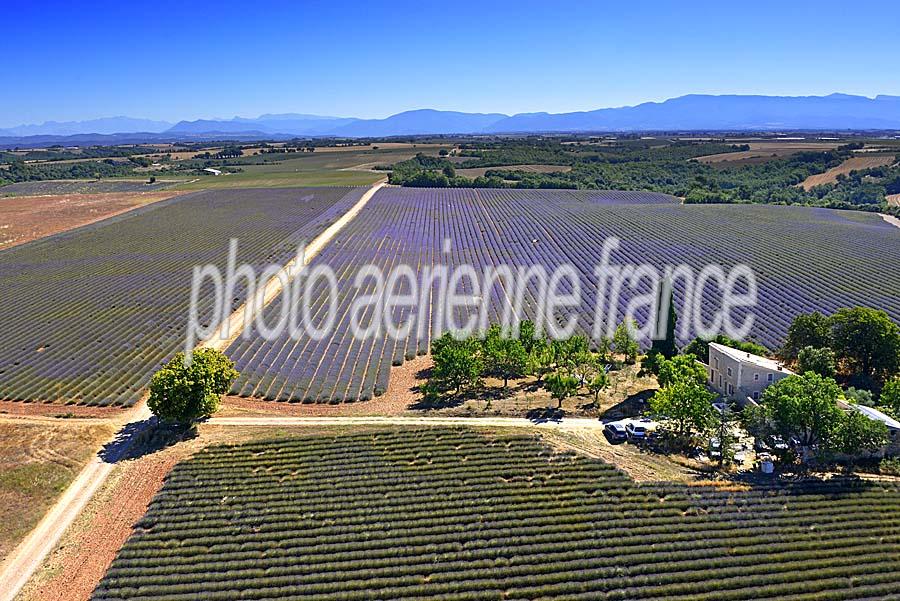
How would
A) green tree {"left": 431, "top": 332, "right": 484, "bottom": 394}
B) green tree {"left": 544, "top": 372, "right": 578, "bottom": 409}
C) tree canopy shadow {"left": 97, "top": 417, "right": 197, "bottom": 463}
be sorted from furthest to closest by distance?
green tree {"left": 431, "top": 332, "right": 484, "bottom": 394}
green tree {"left": 544, "top": 372, "right": 578, "bottom": 409}
tree canopy shadow {"left": 97, "top": 417, "right": 197, "bottom": 463}

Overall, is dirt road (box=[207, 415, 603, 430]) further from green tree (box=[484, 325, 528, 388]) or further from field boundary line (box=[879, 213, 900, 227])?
field boundary line (box=[879, 213, 900, 227])

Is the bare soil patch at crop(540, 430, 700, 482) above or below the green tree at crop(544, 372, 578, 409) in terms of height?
below

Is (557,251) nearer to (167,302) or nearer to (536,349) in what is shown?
(536,349)

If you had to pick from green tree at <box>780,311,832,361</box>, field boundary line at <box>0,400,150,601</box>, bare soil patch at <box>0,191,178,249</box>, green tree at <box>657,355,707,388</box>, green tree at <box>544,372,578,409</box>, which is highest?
bare soil patch at <box>0,191,178,249</box>

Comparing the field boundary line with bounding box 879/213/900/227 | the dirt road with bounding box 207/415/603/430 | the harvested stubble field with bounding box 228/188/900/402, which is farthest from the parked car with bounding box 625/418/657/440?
the field boundary line with bounding box 879/213/900/227

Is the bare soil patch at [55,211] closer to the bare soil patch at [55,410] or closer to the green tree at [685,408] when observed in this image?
the bare soil patch at [55,410]

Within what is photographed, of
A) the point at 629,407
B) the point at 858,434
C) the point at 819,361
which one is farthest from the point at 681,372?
the point at 858,434

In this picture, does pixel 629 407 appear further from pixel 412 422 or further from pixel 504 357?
pixel 412 422
